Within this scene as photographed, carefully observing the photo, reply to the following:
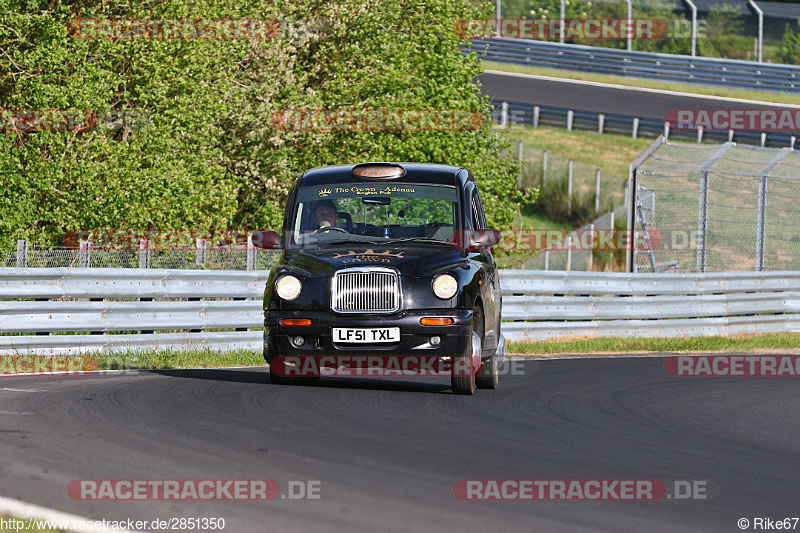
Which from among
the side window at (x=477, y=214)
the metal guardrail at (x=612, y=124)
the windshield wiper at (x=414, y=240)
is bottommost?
the metal guardrail at (x=612, y=124)

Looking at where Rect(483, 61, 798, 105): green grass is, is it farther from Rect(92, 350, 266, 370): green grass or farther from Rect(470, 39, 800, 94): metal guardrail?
Rect(92, 350, 266, 370): green grass

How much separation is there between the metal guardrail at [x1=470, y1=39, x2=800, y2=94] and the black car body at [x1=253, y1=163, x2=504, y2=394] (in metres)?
32.1

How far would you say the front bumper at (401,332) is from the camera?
9820 millimetres

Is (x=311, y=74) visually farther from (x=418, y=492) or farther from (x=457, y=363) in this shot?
(x=418, y=492)

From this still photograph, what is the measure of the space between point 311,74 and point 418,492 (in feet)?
75.3

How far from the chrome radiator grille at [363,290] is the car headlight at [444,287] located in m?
0.34

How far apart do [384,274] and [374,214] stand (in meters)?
1.15

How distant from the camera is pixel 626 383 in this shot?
39.9 ft

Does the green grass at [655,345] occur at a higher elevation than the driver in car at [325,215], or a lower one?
lower

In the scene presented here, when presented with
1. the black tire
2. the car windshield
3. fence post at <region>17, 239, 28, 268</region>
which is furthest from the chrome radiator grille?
fence post at <region>17, 239, 28, 268</region>

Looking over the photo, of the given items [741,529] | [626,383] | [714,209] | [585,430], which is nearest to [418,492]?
[741,529]

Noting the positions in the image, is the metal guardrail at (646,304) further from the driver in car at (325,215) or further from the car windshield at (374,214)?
the driver in car at (325,215)

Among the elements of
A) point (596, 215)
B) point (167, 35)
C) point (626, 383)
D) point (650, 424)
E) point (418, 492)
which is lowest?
point (596, 215)

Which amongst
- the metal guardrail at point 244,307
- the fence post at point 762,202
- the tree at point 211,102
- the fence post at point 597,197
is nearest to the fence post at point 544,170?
the fence post at point 597,197
